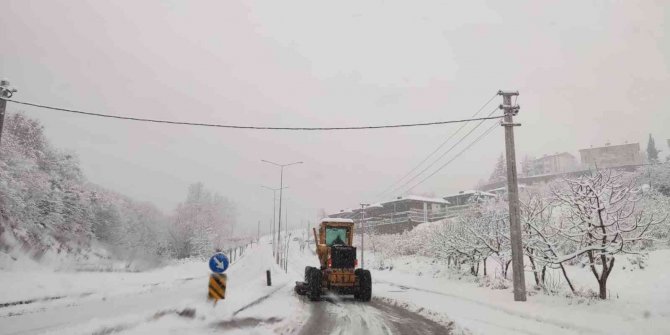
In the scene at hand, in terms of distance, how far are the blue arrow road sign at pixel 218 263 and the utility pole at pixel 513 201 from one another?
960cm

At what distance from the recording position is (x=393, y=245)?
51.0 m

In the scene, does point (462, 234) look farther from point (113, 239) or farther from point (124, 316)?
point (113, 239)

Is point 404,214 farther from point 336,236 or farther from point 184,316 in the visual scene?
point 184,316

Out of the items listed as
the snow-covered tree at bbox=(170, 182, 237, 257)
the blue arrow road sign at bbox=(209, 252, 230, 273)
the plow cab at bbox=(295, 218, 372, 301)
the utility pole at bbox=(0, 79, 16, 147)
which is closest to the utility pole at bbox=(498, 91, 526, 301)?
the plow cab at bbox=(295, 218, 372, 301)

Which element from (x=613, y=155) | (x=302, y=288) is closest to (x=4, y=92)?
(x=302, y=288)

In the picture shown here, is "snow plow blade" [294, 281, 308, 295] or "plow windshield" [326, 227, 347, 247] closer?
"snow plow blade" [294, 281, 308, 295]

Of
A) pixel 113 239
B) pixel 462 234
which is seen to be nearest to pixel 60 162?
pixel 113 239

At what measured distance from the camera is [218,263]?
11734 millimetres

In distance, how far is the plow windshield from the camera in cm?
1917

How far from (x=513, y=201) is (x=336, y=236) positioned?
320 inches

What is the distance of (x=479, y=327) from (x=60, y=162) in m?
47.3

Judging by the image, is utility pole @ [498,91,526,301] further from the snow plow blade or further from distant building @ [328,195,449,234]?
distant building @ [328,195,449,234]

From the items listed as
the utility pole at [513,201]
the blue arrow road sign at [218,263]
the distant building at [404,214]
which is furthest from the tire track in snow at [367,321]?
the distant building at [404,214]

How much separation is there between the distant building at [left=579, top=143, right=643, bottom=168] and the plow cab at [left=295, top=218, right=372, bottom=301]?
108503 millimetres
